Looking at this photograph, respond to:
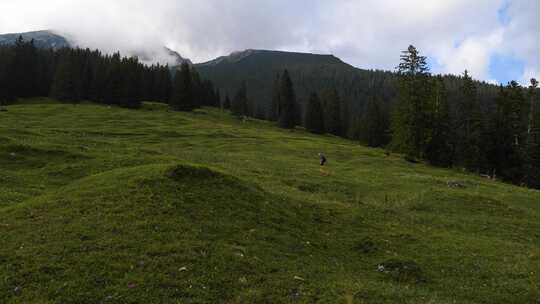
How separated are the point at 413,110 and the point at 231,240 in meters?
52.6

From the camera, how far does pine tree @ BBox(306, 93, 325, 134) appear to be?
11069 centimetres

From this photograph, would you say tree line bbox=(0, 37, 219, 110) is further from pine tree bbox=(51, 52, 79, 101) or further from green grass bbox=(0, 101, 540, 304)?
green grass bbox=(0, 101, 540, 304)

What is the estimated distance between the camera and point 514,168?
61.3 m

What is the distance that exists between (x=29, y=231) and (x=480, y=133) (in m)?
64.3

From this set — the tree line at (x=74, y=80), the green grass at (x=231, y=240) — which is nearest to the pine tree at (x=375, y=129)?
the tree line at (x=74, y=80)

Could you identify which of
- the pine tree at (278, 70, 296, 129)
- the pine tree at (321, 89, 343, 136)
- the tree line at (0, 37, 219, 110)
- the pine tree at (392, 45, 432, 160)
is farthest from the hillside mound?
the pine tree at (321, 89, 343, 136)

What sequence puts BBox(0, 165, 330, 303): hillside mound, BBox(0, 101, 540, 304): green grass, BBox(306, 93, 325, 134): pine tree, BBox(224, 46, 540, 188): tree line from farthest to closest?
BBox(306, 93, 325, 134): pine tree < BBox(224, 46, 540, 188): tree line < BBox(0, 101, 540, 304): green grass < BBox(0, 165, 330, 303): hillside mound

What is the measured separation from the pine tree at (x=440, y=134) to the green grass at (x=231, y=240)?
32264 millimetres

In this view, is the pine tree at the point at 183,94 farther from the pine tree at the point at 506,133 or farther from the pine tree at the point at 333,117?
the pine tree at the point at 506,133

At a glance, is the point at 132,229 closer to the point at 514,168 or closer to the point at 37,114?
the point at 514,168

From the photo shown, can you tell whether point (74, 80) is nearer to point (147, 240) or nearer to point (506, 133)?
point (506, 133)

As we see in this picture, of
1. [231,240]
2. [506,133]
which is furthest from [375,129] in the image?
[231,240]

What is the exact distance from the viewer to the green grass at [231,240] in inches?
448

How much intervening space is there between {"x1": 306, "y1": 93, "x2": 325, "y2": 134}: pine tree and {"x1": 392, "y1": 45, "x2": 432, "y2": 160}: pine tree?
46720 millimetres
